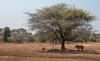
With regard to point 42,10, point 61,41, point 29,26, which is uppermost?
point 42,10

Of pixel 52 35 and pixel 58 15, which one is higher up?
pixel 58 15

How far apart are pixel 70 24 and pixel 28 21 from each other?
681 centimetres

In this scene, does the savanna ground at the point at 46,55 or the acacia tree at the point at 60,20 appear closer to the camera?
the savanna ground at the point at 46,55

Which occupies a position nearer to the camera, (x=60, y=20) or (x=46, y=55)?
(x=46, y=55)

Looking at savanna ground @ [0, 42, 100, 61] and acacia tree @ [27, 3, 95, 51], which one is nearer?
savanna ground @ [0, 42, 100, 61]

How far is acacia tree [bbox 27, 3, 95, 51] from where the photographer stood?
27531 mm

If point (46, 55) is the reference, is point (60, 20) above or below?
above

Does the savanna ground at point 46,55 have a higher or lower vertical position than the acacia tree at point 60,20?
lower

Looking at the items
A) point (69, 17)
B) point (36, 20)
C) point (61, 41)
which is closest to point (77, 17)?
point (69, 17)

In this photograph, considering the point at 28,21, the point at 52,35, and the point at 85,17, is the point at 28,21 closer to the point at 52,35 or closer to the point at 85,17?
the point at 52,35

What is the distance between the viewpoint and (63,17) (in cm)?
2792

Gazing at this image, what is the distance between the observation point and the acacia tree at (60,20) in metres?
27.5

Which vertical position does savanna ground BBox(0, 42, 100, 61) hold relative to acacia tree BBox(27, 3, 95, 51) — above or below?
below

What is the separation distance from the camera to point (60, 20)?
26.9 meters
